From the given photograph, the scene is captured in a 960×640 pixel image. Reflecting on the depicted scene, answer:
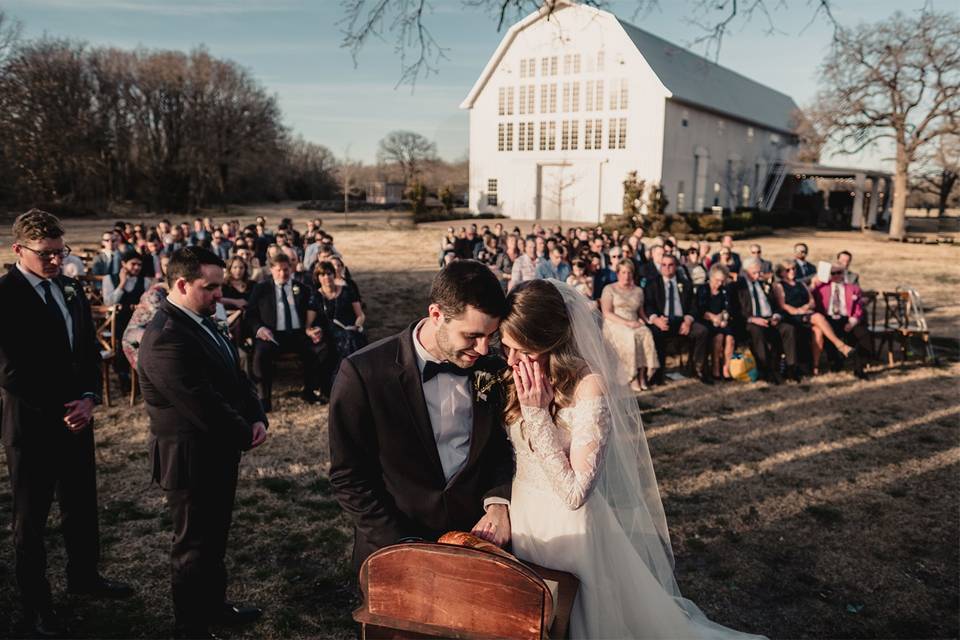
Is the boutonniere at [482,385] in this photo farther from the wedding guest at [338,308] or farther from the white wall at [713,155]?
the white wall at [713,155]


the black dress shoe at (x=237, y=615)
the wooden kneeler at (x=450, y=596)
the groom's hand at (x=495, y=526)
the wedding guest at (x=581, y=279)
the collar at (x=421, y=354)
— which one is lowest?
the black dress shoe at (x=237, y=615)

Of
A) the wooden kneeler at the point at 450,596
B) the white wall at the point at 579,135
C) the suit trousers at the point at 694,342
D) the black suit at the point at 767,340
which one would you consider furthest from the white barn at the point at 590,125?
the wooden kneeler at the point at 450,596

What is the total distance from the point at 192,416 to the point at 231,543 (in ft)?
6.04

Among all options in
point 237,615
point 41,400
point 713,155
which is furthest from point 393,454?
point 713,155

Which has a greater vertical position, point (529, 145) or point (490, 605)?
point (529, 145)

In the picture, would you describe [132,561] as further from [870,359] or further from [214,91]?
[214,91]

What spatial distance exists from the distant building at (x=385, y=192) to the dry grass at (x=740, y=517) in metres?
58.0

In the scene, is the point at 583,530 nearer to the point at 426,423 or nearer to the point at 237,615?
the point at 426,423

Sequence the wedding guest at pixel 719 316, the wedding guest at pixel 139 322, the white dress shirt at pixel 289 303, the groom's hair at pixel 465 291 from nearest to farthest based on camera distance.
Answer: the groom's hair at pixel 465 291
the wedding guest at pixel 139 322
the white dress shirt at pixel 289 303
the wedding guest at pixel 719 316

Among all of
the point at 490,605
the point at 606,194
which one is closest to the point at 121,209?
the point at 606,194

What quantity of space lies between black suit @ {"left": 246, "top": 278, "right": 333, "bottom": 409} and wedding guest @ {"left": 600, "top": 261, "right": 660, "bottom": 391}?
3.87 meters

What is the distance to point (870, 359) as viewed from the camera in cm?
1014

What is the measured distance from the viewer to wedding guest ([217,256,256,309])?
9.41 m

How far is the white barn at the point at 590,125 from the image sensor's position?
38791mm
